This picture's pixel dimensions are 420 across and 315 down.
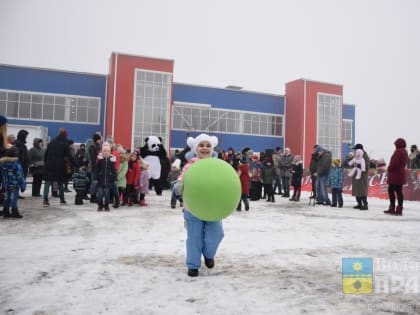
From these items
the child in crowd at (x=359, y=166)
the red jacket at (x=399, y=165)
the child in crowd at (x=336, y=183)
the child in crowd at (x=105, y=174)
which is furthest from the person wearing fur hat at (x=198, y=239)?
the child in crowd at (x=336, y=183)

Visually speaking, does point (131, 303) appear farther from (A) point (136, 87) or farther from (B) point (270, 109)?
(B) point (270, 109)

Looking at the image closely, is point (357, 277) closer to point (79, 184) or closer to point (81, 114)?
point (79, 184)

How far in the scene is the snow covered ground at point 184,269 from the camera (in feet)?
9.66

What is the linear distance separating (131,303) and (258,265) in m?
1.77

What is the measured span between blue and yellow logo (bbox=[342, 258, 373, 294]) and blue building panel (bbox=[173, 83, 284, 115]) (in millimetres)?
31595

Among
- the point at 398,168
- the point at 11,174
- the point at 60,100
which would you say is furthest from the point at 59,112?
the point at 398,168

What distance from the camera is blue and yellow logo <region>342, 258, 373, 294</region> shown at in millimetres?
3346

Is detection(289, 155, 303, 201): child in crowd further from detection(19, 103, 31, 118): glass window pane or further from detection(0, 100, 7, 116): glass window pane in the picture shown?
detection(0, 100, 7, 116): glass window pane

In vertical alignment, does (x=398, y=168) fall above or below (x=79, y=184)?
above

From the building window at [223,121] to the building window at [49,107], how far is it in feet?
25.7

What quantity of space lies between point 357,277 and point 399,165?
22.7 ft

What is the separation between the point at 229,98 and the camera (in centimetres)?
3634

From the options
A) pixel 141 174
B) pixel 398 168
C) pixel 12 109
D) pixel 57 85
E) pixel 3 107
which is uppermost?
pixel 57 85

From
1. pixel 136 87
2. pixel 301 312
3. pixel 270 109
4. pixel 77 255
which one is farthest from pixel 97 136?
pixel 270 109
